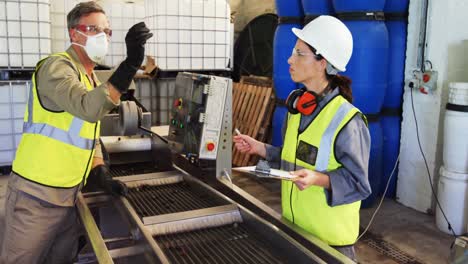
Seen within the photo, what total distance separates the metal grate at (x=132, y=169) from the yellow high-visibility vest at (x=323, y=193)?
3.83 feet

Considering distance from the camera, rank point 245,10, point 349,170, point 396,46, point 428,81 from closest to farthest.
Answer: point 349,170, point 428,81, point 396,46, point 245,10

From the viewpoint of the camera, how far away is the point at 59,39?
172 inches

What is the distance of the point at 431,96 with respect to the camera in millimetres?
3807

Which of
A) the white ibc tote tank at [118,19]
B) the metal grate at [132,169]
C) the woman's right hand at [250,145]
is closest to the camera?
the woman's right hand at [250,145]

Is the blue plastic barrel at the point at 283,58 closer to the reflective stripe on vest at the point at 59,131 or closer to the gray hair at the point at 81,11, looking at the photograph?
the gray hair at the point at 81,11

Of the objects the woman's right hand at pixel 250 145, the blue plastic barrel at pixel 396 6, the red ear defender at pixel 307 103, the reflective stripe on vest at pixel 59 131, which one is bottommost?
the woman's right hand at pixel 250 145

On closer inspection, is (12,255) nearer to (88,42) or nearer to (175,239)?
(175,239)

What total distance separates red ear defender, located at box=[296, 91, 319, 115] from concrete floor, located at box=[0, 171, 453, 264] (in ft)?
6.14

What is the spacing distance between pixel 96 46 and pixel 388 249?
254cm

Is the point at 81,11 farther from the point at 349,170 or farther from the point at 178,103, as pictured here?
the point at 349,170

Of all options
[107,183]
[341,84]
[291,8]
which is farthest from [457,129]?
[107,183]

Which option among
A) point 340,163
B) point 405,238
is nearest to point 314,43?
point 340,163

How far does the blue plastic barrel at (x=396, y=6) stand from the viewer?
4.05 metres

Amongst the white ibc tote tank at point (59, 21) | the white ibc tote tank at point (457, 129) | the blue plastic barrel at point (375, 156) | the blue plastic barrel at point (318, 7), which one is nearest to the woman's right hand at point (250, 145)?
the white ibc tote tank at point (457, 129)
